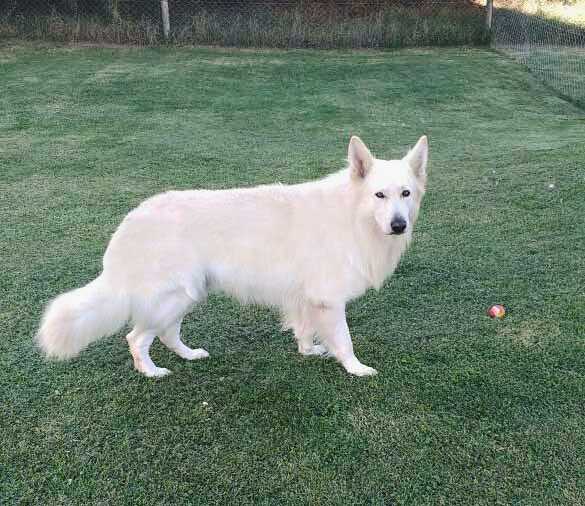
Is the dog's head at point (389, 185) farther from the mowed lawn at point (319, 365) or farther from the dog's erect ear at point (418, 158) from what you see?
the mowed lawn at point (319, 365)

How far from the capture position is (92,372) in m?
2.96

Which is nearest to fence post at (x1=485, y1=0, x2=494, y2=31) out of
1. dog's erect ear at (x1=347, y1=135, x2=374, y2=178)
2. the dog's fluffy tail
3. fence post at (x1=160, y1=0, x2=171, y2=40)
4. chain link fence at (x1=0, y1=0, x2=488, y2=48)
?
chain link fence at (x1=0, y1=0, x2=488, y2=48)

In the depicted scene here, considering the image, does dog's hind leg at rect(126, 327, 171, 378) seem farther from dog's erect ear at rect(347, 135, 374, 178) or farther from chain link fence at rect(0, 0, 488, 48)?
chain link fence at rect(0, 0, 488, 48)

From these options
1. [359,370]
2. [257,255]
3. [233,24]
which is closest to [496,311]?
→ [359,370]

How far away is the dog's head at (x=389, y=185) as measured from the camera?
105 inches

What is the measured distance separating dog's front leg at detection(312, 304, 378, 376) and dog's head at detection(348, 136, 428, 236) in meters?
0.53

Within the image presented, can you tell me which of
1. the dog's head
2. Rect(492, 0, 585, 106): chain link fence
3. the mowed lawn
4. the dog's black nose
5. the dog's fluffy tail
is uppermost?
Rect(492, 0, 585, 106): chain link fence

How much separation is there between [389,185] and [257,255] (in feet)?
Answer: 2.47

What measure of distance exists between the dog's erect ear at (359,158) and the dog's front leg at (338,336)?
0.72 meters

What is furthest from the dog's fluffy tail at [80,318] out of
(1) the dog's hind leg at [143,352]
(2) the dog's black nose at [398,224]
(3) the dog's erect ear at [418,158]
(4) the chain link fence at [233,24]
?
(4) the chain link fence at [233,24]

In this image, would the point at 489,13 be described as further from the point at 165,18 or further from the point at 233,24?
the point at 165,18

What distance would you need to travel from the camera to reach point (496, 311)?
3428 mm

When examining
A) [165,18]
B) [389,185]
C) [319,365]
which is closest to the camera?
[389,185]

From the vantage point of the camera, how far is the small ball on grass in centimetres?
343
